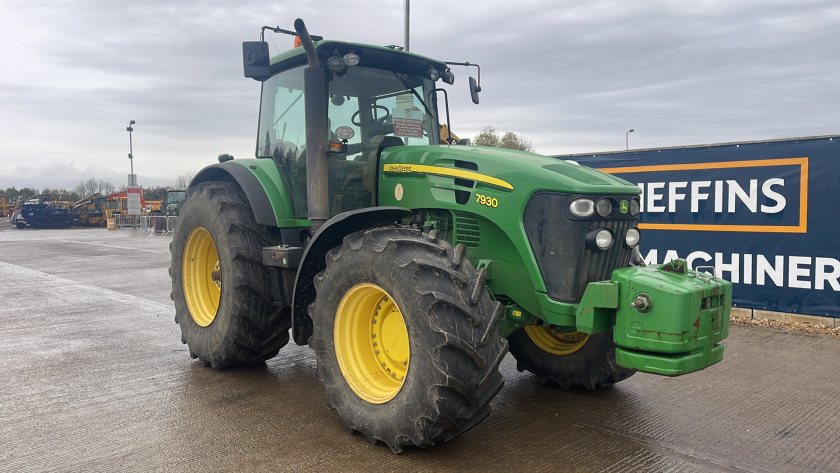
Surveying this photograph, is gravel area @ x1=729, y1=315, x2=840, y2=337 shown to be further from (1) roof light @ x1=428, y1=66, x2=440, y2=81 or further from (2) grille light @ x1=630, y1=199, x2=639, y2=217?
(1) roof light @ x1=428, y1=66, x2=440, y2=81

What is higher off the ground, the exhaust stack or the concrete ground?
the exhaust stack

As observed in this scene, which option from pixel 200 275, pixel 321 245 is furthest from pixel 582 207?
pixel 200 275

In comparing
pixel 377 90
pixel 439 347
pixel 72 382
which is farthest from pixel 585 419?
pixel 72 382

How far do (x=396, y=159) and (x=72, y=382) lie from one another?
3323 mm

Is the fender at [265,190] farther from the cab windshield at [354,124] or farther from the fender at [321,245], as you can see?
the fender at [321,245]

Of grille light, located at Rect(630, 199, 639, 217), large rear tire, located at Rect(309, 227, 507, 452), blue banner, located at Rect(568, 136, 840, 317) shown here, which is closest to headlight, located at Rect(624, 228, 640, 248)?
grille light, located at Rect(630, 199, 639, 217)

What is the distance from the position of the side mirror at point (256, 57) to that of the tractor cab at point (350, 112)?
0.98ft

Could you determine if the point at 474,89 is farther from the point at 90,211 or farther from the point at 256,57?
the point at 90,211

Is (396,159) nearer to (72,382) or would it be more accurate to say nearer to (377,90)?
(377,90)

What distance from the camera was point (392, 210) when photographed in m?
4.28

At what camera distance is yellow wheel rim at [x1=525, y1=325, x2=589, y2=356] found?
510 cm

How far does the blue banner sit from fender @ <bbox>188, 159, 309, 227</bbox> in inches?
A: 227

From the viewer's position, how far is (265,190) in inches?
213

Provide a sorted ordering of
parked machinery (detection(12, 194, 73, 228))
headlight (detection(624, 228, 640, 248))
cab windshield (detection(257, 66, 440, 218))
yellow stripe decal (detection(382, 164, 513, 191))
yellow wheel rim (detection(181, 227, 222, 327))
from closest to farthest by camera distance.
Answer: yellow stripe decal (detection(382, 164, 513, 191))
headlight (detection(624, 228, 640, 248))
cab windshield (detection(257, 66, 440, 218))
yellow wheel rim (detection(181, 227, 222, 327))
parked machinery (detection(12, 194, 73, 228))
